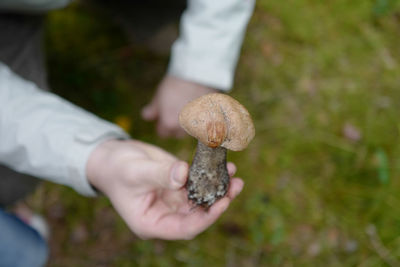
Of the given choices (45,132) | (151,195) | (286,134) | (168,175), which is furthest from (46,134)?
(286,134)

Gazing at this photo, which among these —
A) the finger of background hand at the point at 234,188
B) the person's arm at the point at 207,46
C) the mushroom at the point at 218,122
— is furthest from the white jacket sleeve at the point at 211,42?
the mushroom at the point at 218,122

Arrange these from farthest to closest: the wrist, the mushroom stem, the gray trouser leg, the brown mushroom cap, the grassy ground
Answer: the grassy ground < the gray trouser leg < the wrist < the mushroom stem < the brown mushroom cap

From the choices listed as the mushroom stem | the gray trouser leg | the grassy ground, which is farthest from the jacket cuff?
the grassy ground

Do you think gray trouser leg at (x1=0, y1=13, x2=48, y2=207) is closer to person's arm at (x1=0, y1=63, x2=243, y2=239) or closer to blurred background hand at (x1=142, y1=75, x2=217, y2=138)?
person's arm at (x1=0, y1=63, x2=243, y2=239)

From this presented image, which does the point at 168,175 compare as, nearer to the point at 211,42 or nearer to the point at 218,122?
the point at 218,122

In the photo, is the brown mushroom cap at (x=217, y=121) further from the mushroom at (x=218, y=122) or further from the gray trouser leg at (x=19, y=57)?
the gray trouser leg at (x=19, y=57)

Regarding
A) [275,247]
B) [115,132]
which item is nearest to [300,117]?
[275,247]

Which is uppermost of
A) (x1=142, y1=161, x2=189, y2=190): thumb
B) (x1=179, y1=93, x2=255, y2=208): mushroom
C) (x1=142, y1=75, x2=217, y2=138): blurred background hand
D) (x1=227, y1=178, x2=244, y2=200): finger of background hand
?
(x1=179, y1=93, x2=255, y2=208): mushroom
